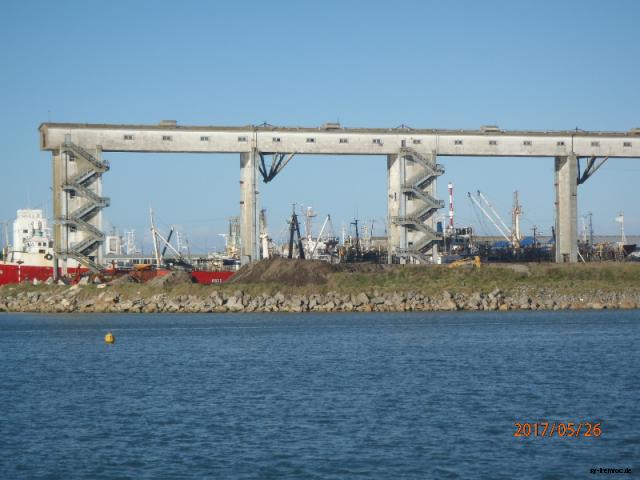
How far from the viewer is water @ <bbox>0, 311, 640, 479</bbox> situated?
25.5 meters

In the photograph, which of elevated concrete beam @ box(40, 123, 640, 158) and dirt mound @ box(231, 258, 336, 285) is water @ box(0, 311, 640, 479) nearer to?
dirt mound @ box(231, 258, 336, 285)

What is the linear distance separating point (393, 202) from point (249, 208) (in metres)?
13.6

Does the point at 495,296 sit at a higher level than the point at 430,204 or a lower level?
lower

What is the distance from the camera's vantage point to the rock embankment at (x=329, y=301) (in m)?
83.4

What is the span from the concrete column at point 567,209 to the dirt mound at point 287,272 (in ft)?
77.6

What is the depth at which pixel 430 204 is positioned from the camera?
93562 mm

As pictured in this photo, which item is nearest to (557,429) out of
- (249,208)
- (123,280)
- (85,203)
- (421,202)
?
(249,208)

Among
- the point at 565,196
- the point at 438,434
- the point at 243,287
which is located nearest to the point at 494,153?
the point at 565,196

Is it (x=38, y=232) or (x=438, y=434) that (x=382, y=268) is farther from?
(x=438, y=434)

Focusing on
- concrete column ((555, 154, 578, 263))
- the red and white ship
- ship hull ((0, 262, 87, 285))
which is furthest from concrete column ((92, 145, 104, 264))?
concrete column ((555, 154, 578, 263))

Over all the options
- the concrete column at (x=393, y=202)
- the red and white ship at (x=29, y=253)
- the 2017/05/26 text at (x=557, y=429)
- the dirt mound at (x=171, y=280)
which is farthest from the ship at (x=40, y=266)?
the 2017/05/26 text at (x=557, y=429)

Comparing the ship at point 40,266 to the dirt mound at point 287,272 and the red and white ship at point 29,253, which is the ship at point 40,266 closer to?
the red and white ship at point 29,253

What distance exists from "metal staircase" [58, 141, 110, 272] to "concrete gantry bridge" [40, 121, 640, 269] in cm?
9

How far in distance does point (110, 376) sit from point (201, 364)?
5.06m
